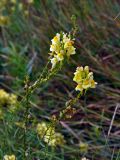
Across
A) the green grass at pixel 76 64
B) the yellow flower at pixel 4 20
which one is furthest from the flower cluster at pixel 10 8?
the green grass at pixel 76 64

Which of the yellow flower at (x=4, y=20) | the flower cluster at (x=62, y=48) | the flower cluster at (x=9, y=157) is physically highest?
the yellow flower at (x=4, y=20)

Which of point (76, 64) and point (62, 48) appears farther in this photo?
point (76, 64)

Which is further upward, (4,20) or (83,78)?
(4,20)

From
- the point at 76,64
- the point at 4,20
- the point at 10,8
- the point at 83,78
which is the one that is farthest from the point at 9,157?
the point at 10,8

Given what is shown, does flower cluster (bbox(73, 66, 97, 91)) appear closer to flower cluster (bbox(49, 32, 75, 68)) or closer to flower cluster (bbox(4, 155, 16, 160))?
flower cluster (bbox(49, 32, 75, 68))

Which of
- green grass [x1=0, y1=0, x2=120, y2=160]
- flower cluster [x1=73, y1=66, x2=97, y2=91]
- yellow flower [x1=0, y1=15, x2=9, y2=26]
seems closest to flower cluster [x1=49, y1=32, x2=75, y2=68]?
flower cluster [x1=73, y1=66, x2=97, y2=91]

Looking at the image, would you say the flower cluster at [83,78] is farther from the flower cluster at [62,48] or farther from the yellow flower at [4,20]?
the yellow flower at [4,20]

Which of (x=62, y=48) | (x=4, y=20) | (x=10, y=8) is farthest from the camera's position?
(x=10, y=8)

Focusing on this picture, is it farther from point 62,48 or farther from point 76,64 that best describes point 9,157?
point 76,64

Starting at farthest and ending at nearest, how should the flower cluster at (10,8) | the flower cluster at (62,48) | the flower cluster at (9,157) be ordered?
the flower cluster at (10,8)
the flower cluster at (9,157)
the flower cluster at (62,48)
